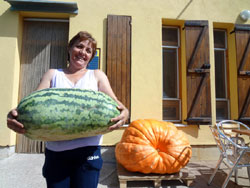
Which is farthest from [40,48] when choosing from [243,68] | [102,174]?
[243,68]

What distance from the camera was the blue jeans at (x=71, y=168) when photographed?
1231mm

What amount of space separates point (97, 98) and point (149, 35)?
338cm

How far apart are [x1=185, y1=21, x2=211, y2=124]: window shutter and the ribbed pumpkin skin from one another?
1.44 m

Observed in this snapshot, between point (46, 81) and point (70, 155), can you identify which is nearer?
point (70, 155)

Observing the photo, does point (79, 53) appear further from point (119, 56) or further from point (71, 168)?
point (119, 56)

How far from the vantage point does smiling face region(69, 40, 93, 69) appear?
142 centimetres

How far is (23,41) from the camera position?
428 cm

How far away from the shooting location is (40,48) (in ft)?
14.1

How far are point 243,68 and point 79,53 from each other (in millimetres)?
4534

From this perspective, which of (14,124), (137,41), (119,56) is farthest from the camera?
(137,41)

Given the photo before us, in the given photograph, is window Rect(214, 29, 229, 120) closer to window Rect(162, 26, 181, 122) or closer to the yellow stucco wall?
the yellow stucco wall

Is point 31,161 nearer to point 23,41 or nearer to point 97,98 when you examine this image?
point 23,41

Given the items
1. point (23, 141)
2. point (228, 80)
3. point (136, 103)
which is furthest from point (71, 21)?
point (228, 80)

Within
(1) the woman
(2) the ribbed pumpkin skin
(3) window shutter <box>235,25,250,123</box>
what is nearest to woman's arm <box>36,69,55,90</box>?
(1) the woman
